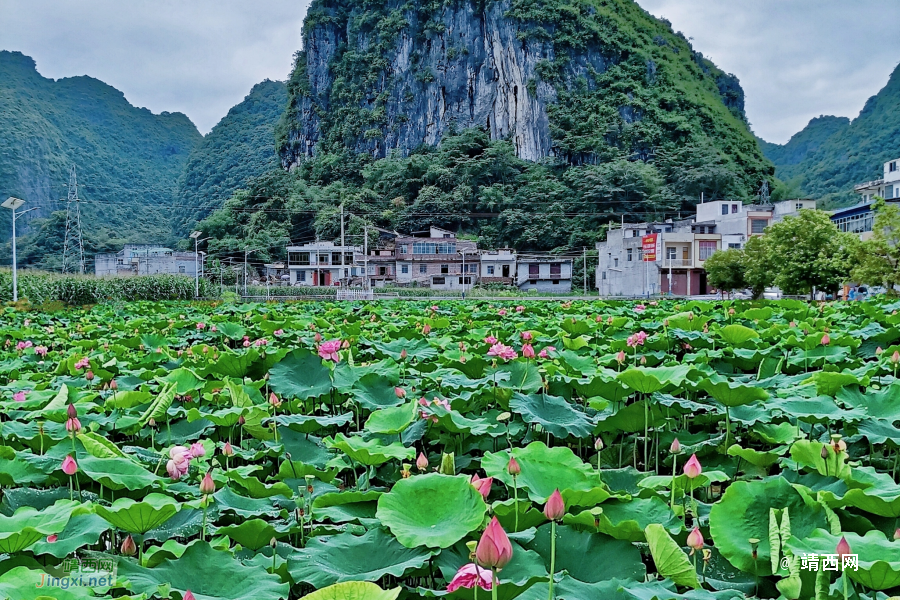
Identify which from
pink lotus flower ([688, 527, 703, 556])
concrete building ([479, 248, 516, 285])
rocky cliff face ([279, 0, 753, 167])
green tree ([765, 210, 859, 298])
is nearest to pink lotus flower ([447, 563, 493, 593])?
pink lotus flower ([688, 527, 703, 556])

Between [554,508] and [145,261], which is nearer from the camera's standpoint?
[554,508]

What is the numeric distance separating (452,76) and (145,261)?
36764mm

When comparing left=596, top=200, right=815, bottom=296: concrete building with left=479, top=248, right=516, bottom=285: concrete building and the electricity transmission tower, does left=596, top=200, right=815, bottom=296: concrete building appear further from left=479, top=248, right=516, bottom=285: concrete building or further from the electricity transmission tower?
the electricity transmission tower

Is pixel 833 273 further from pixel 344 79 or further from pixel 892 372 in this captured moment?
pixel 344 79

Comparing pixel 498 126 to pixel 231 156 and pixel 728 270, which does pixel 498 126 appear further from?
pixel 728 270

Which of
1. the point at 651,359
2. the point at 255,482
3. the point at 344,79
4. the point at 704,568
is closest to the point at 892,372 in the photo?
the point at 651,359

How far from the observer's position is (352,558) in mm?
919

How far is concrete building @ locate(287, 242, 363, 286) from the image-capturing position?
4031 cm

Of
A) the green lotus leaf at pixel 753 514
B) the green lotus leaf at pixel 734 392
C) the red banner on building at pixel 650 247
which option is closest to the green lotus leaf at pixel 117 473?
the green lotus leaf at pixel 753 514

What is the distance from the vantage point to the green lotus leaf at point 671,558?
2.75 ft

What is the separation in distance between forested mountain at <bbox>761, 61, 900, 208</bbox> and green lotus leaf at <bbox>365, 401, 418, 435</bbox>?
160 ft

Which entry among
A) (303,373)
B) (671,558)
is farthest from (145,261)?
(671,558)

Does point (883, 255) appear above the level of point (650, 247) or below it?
below

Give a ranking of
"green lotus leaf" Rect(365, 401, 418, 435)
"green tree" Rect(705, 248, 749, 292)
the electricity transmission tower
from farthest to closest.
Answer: the electricity transmission tower < "green tree" Rect(705, 248, 749, 292) < "green lotus leaf" Rect(365, 401, 418, 435)
